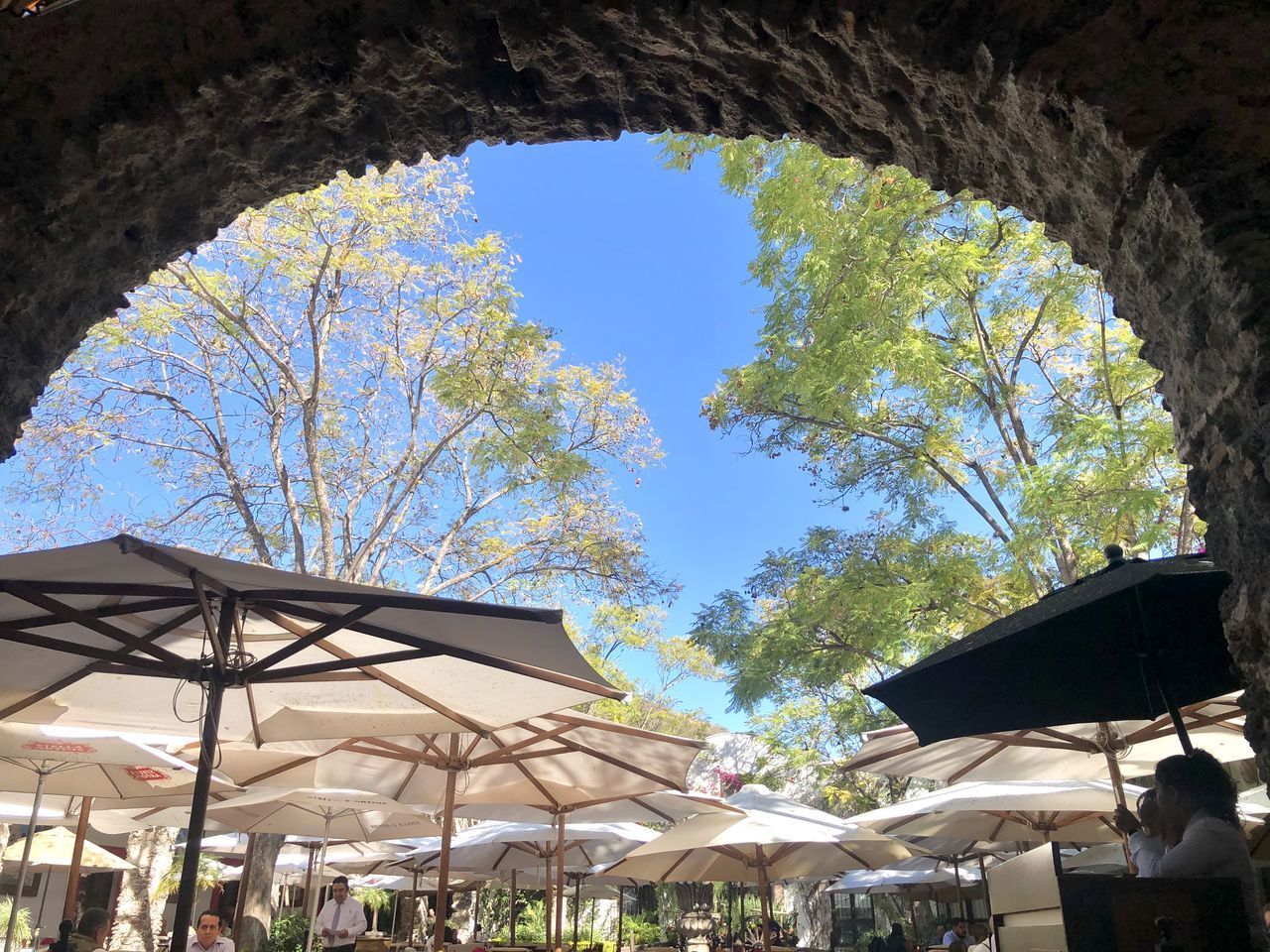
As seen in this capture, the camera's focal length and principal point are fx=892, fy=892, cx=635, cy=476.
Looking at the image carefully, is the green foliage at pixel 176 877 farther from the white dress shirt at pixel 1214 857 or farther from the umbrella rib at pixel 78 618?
the white dress shirt at pixel 1214 857

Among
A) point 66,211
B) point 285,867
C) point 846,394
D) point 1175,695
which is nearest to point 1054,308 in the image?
point 846,394

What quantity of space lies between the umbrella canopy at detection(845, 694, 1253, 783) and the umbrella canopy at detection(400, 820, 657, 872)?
384 cm

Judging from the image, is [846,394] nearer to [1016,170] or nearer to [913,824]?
[913,824]

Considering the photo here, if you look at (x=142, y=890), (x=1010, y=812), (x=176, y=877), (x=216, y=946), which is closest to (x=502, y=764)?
(x=216, y=946)

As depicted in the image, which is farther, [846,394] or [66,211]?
[846,394]

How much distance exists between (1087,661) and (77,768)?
7.77 metres

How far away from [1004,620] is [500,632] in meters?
2.11

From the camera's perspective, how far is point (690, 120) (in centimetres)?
346

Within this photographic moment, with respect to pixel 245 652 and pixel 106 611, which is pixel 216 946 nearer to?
pixel 245 652

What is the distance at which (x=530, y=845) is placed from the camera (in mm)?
12312

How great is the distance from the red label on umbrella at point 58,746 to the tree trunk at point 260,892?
6459 mm

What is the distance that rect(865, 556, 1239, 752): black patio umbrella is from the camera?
3.33 m

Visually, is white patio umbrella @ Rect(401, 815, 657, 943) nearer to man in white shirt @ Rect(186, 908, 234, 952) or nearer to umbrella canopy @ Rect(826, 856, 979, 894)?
man in white shirt @ Rect(186, 908, 234, 952)

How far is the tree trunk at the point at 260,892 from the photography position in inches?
456
